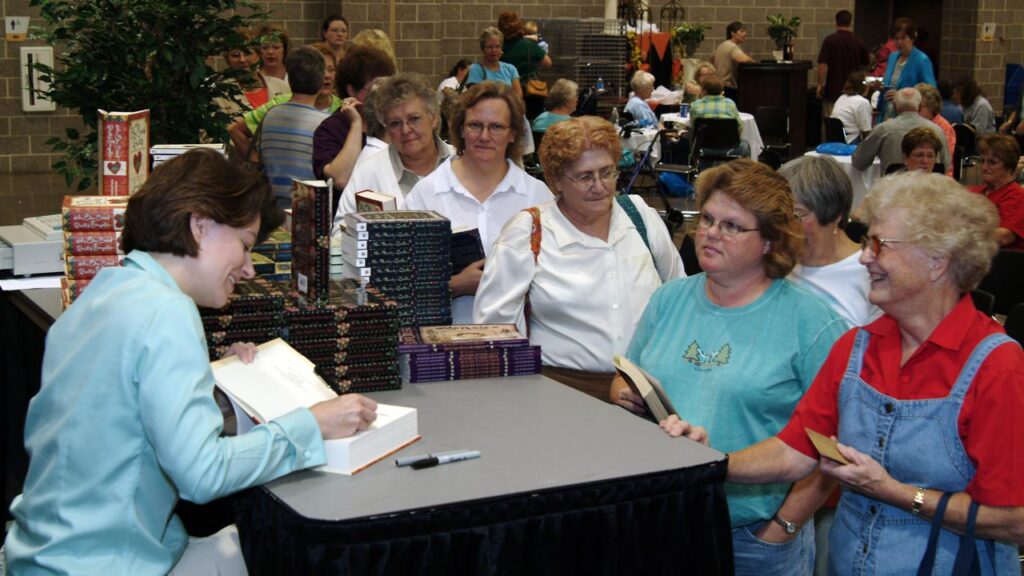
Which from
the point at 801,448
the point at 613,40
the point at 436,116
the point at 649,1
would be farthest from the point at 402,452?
the point at 649,1

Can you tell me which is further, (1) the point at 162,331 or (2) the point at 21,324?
(2) the point at 21,324

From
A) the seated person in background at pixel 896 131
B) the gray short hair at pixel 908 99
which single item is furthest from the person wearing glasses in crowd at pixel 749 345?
the gray short hair at pixel 908 99

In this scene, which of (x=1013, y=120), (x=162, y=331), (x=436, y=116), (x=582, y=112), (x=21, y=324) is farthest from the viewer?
(x=1013, y=120)

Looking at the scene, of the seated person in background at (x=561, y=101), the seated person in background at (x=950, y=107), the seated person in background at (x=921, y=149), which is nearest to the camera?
the seated person in background at (x=921, y=149)

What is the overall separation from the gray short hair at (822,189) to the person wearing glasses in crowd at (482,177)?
1113mm

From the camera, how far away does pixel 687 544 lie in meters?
2.53

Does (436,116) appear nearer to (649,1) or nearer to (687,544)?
(687,544)

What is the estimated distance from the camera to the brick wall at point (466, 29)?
509 inches

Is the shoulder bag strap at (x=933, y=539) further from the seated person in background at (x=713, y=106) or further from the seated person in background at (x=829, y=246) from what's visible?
the seated person in background at (x=713, y=106)

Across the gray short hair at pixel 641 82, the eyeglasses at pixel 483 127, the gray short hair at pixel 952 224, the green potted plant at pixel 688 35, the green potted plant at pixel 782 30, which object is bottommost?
the gray short hair at pixel 952 224

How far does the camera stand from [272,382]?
254 cm

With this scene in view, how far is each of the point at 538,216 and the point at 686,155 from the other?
9860mm

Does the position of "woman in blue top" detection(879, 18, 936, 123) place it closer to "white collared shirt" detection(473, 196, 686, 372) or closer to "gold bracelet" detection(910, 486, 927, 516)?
"white collared shirt" detection(473, 196, 686, 372)

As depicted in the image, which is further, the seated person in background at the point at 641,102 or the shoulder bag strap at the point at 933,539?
the seated person in background at the point at 641,102
